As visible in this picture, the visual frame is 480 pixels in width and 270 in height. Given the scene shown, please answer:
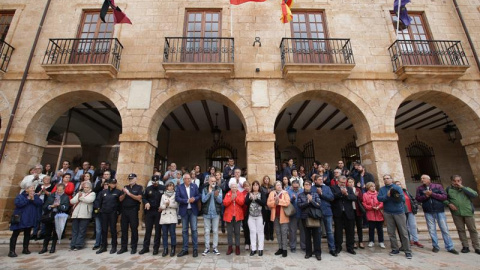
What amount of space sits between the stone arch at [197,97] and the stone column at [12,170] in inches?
149

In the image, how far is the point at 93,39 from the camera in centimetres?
714

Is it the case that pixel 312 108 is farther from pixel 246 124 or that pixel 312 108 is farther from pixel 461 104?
pixel 461 104

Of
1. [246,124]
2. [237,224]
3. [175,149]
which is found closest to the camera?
[237,224]

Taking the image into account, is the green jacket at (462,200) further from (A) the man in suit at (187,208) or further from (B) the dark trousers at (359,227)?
(A) the man in suit at (187,208)

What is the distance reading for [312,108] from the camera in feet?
30.7

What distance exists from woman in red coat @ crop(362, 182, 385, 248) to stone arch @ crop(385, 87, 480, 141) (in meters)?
2.65

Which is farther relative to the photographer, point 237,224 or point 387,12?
point 387,12

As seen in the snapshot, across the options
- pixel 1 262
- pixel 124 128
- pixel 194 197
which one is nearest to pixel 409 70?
pixel 194 197

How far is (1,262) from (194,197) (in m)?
3.90

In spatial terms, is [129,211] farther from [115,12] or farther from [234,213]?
[115,12]

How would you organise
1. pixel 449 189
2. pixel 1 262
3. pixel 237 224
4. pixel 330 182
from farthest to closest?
pixel 330 182 → pixel 449 189 → pixel 237 224 → pixel 1 262

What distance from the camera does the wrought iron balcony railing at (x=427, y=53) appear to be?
725 cm

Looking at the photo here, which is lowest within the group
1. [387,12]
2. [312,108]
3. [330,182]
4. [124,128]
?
[330,182]

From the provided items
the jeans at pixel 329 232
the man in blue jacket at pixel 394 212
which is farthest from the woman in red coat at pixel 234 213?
the man in blue jacket at pixel 394 212
